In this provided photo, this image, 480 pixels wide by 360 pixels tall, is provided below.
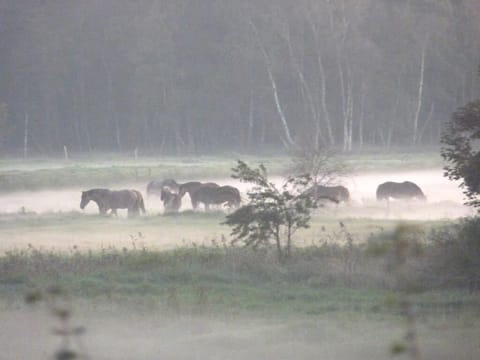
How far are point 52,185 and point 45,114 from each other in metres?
23.0

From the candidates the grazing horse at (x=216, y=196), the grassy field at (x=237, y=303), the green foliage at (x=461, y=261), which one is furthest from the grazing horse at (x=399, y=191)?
the green foliage at (x=461, y=261)

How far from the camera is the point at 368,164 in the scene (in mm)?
43094

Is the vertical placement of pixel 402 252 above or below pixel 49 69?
below

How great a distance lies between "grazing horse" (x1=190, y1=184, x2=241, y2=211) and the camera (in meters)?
26.8

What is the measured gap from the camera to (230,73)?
55.6 metres

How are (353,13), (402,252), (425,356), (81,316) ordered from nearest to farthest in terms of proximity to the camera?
(402,252), (425,356), (81,316), (353,13)

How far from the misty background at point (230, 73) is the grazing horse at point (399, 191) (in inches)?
705

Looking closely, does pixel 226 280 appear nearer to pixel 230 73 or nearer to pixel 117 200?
pixel 117 200

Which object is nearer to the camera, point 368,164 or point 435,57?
point 368,164

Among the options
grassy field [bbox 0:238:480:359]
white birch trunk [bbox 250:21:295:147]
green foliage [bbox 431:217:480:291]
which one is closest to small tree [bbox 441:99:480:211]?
green foliage [bbox 431:217:480:291]

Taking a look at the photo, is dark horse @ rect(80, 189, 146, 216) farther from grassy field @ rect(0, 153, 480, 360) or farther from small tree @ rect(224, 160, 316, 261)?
small tree @ rect(224, 160, 316, 261)

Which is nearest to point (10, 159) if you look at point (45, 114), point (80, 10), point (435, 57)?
point (45, 114)

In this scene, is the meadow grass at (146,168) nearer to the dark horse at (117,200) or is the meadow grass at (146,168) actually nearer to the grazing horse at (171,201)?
the grazing horse at (171,201)

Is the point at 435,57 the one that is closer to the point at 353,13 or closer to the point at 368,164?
the point at 353,13
